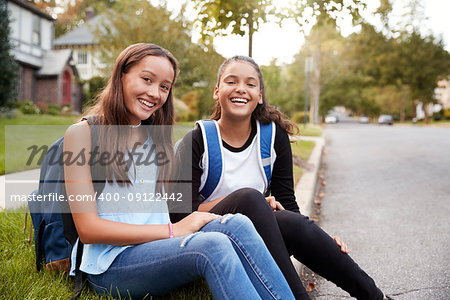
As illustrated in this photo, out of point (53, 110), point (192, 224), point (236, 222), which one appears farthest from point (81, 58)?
point (236, 222)

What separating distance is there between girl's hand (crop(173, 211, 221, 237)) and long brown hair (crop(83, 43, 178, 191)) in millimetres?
288

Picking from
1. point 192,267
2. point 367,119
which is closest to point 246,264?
point 192,267

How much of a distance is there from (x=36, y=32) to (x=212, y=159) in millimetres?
26589

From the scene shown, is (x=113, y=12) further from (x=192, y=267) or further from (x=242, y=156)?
(x=192, y=267)

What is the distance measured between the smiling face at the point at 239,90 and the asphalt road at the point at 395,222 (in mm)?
1339

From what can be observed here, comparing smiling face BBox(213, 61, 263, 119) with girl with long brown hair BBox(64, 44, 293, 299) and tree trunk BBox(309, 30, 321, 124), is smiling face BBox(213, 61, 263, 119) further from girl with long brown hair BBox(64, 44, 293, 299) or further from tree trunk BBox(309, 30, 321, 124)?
tree trunk BBox(309, 30, 321, 124)

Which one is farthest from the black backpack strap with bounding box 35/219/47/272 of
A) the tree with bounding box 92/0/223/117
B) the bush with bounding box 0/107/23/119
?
the bush with bounding box 0/107/23/119

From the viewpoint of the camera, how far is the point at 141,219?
219 centimetres

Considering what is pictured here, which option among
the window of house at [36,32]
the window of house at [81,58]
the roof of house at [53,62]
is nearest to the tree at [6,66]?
the roof of house at [53,62]

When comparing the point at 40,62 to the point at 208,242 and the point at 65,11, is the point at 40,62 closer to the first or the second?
the point at 65,11

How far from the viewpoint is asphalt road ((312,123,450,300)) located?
2928mm

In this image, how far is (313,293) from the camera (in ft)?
9.27

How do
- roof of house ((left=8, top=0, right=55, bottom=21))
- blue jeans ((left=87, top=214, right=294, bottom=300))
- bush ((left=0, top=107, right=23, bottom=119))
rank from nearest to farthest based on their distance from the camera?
blue jeans ((left=87, top=214, right=294, bottom=300)) < bush ((left=0, top=107, right=23, bottom=119)) < roof of house ((left=8, top=0, right=55, bottom=21))

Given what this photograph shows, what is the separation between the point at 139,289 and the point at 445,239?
305cm
